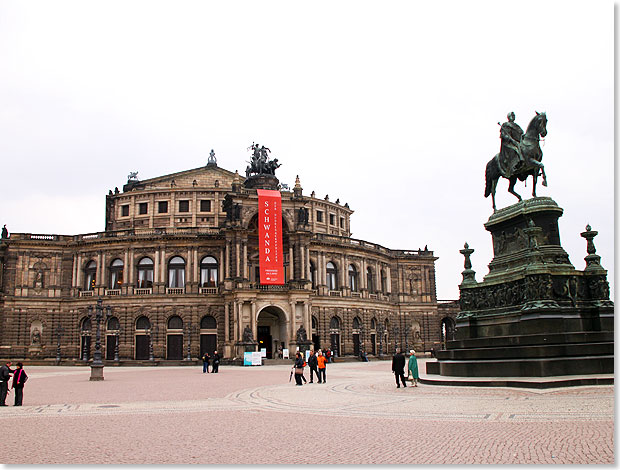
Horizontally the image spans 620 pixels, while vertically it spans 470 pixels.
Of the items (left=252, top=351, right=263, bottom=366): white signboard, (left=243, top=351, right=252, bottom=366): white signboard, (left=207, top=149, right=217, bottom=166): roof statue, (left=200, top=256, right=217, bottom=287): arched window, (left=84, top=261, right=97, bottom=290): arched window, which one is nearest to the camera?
(left=252, top=351, right=263, bottom=366): white signboard

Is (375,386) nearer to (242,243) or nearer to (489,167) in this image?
(489,167)

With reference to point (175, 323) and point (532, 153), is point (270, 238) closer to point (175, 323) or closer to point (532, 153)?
point (175, 323)

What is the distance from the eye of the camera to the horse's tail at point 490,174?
23328 millimetres

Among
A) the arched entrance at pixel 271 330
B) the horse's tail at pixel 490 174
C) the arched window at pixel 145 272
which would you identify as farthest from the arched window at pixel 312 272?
the horse's tail at pixel 490 174

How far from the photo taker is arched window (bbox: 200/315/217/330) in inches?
2437

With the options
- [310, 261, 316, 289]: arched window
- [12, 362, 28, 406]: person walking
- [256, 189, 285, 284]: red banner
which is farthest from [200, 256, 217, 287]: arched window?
[12, 362, 28, 406]: person walking

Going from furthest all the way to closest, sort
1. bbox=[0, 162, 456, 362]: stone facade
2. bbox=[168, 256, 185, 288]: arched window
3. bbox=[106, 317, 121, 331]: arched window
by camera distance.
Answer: bbox=[168, 256, 185, 288]: arched window
bbox=[106, 317, 121, 331]: arched window
bbox=[0, 162, 456, 362]: stone facade

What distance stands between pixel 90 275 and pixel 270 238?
21.3 meters

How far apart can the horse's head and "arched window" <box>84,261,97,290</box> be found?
176ft

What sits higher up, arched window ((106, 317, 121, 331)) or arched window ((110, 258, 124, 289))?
arched window ((110, 258, 124, 289))

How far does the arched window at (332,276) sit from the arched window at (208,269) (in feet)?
41.5

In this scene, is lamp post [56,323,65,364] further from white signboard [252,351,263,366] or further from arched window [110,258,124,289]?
white signboard [252,351,263,366]

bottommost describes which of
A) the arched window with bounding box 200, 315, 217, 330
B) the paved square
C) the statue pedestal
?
the paved square

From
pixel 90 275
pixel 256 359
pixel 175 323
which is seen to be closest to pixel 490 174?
pixel 256 359
